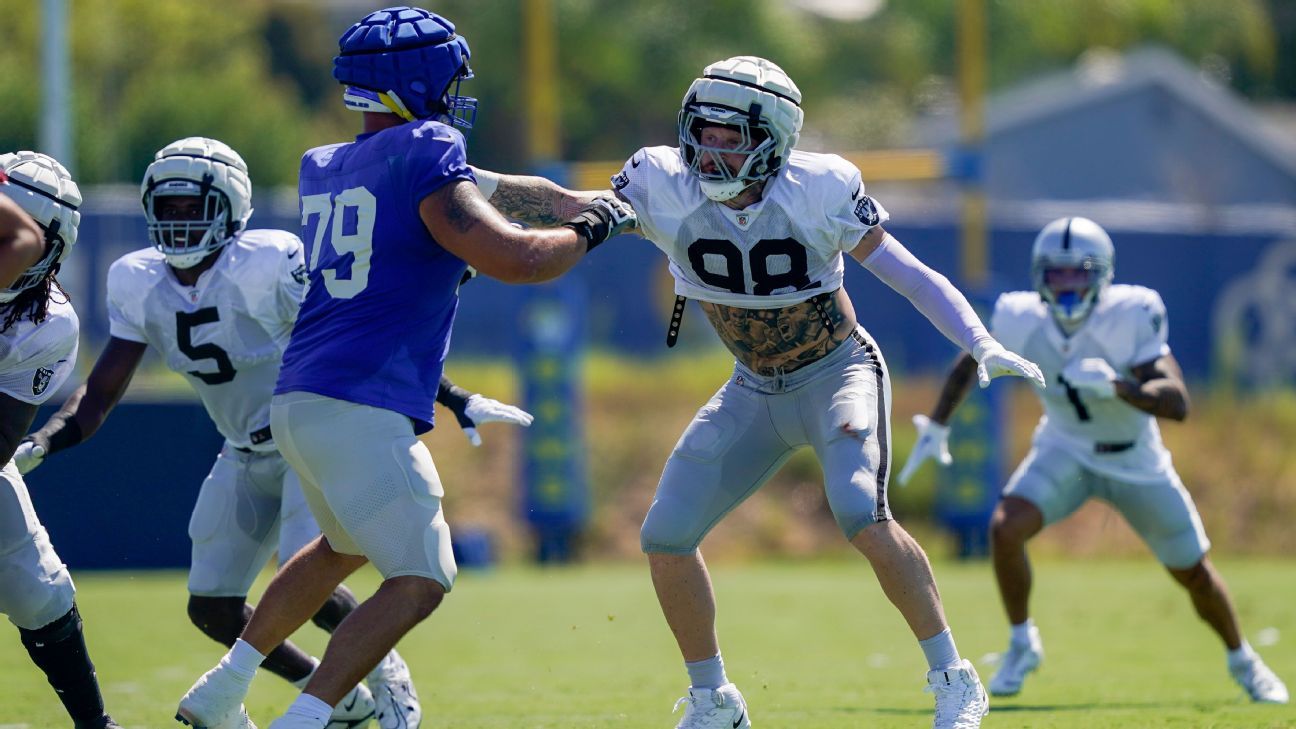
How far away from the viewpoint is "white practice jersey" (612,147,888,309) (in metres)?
5.04

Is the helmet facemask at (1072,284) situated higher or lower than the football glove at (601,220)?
lower

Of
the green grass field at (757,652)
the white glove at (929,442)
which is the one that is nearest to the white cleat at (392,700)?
the green grass field at (757,652)

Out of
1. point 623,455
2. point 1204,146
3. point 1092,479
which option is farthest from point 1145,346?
point 1204,146

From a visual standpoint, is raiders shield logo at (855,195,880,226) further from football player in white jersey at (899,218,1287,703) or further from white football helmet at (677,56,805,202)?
football player in white jersey at (899,218,1287,703)

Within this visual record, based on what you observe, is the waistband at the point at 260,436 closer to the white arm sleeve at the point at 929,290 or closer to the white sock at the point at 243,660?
the white sock at the point at 243,660

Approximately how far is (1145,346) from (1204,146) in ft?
76.1

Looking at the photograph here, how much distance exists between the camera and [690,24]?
106 ft

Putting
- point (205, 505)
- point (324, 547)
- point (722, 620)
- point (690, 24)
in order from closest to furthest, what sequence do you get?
1. point (324, 547)
2. point (205, 505)
3. point (722, 620)
4. point (690, 24)

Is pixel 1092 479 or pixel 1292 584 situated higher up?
pixel 1092 479

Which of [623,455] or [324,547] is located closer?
[324,547]

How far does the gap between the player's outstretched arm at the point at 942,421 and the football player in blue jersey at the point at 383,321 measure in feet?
7.61

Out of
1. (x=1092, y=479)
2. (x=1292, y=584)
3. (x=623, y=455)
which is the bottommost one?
(x=623, y=455)

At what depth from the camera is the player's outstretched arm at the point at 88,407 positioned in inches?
219

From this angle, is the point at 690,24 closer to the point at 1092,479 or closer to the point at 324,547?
the point at 1092,479
